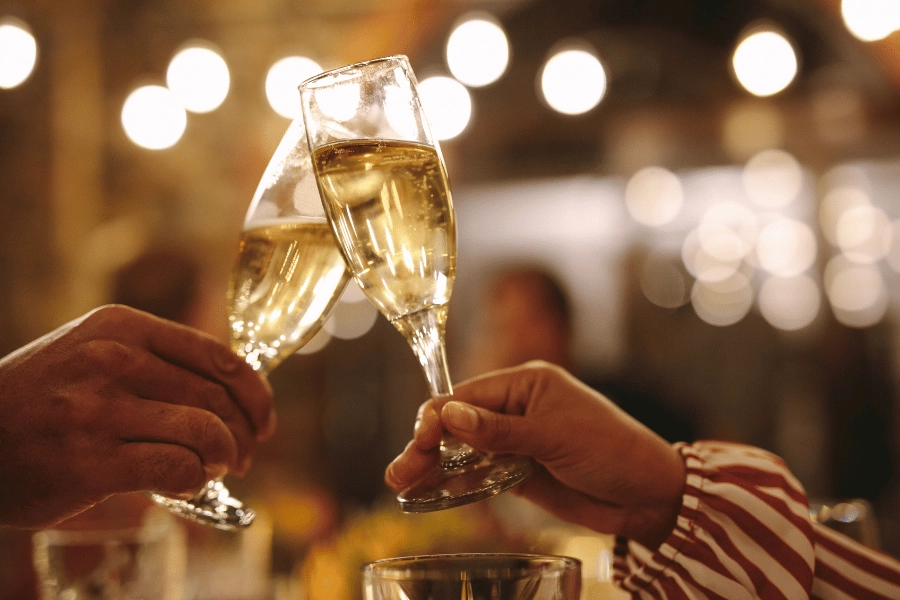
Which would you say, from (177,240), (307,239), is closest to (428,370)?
(307,239)

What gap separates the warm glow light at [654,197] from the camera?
8.74 metres

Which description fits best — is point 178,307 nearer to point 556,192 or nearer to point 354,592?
point 354,592

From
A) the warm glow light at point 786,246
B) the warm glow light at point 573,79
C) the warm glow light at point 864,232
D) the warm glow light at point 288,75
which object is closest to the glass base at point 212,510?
the warm glow light at point 288,75

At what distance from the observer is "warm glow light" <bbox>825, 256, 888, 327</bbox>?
1348cm

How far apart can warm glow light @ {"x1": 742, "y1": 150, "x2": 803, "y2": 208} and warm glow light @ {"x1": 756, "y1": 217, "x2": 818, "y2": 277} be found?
0.62 m

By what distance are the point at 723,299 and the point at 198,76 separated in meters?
10.6

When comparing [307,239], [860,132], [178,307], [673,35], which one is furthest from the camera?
[860,132]

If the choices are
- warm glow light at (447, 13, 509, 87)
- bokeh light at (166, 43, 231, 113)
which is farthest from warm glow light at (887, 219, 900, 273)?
bokeh light at (166, 43, 231, 113)

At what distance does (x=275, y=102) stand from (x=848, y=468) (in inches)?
206

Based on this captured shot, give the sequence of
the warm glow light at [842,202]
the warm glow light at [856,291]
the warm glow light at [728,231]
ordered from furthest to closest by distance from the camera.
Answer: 1. the warm glow light at [856,291]
2. the warm glow light at [842,202]
3. the warm glow light at [728,231]

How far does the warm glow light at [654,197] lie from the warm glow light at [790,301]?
A: 5176mm

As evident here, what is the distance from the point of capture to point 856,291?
46.9ft

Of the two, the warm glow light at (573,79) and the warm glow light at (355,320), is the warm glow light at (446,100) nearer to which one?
the warm glow light at (573,79)

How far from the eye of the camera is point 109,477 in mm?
767
